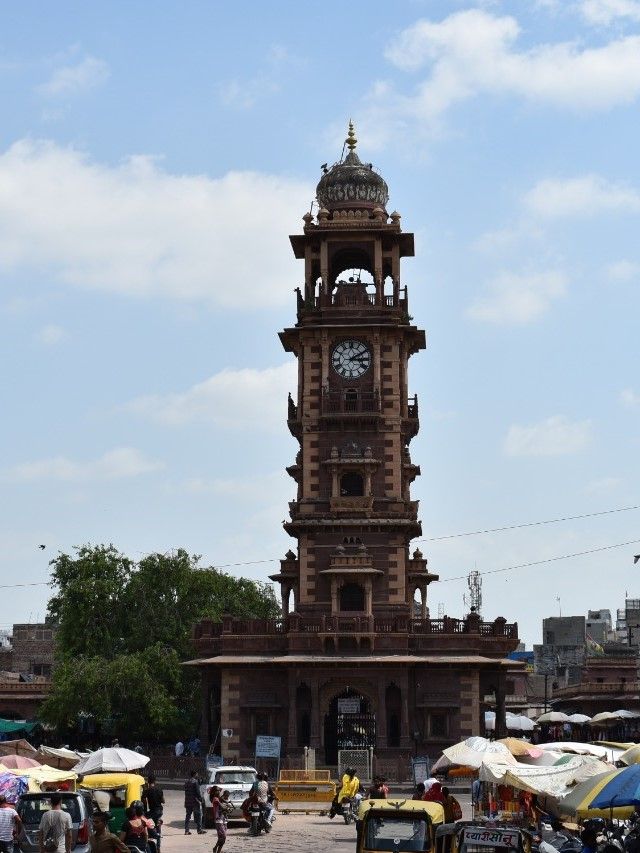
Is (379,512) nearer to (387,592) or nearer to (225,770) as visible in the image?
(387,592)

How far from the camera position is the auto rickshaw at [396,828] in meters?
27.0

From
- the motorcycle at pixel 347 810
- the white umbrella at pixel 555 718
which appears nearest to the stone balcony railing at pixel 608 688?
the white umbrella at pixel 555 718

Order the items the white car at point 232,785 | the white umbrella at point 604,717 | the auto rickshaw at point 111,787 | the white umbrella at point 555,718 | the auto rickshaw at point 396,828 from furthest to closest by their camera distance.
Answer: the white umbrella at point 555,718
the white umbrella at point 604,717
the white car at point 232,785
the auto rickshaw at point 111,787
the auto rickshaw at point 396,828

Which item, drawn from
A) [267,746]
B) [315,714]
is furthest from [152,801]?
[315,714]

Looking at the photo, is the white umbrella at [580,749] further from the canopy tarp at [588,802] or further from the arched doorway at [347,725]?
the arched doorway at [347,725]

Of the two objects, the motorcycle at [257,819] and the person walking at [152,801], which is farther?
the motorcycle at [257,819]

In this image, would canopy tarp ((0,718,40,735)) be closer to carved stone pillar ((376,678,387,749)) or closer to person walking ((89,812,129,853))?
carved stone pillar ((376,678,387,749))

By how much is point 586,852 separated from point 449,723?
38.8 meters

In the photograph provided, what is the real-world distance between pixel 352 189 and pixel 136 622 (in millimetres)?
25123

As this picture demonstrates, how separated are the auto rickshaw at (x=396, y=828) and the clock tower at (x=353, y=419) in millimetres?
36139

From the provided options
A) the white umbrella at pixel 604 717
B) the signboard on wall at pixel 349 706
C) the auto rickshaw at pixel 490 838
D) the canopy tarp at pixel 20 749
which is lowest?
the auto rickshaw at pixel 490 838

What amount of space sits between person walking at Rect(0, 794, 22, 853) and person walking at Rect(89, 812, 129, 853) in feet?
18.6

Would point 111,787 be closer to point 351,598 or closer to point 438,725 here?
point 438,725

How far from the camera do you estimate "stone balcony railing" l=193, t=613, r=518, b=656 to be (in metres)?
63.7
